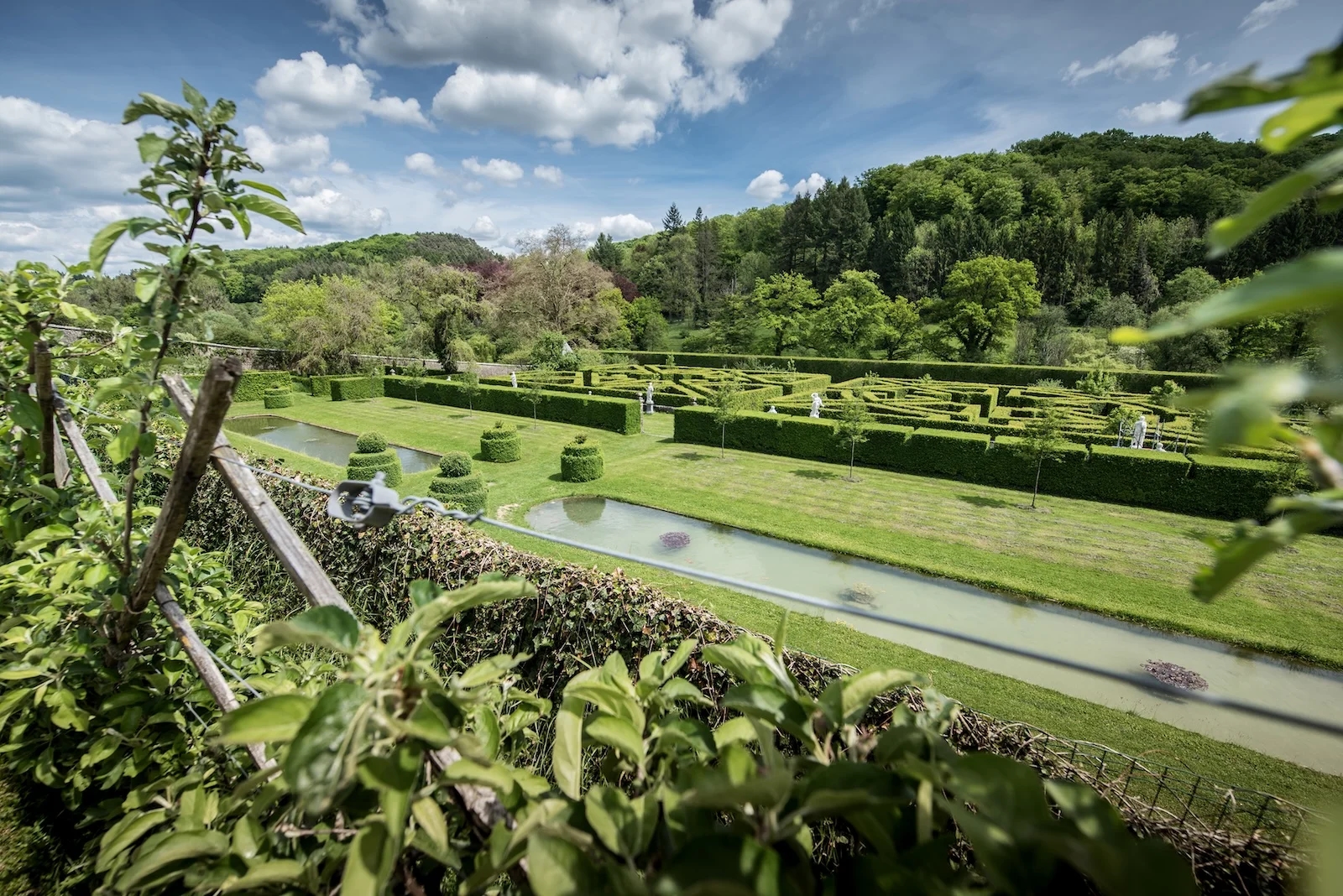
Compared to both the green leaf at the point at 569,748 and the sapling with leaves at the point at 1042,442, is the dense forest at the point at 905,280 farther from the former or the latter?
the green leaf at the point at 569,748

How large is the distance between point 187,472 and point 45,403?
197cm

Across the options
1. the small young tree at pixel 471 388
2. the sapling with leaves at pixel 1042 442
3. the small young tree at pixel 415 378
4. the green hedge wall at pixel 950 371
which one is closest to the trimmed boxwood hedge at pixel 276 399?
the small young tree at pixel 415 378

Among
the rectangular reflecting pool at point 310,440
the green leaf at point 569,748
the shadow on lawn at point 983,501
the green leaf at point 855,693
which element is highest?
the green leaf at point 855,693

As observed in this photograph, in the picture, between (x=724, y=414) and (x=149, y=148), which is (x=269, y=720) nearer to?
(x=149, y=148)

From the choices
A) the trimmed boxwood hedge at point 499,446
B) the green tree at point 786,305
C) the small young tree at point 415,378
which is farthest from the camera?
the green tree at point 786,305

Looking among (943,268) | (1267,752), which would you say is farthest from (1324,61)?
(943,268)

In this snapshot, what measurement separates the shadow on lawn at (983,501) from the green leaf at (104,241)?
13.2 m

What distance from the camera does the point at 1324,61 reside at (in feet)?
1.98

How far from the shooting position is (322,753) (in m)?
0.93

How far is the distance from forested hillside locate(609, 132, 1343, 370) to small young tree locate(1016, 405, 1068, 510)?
21.8 metres

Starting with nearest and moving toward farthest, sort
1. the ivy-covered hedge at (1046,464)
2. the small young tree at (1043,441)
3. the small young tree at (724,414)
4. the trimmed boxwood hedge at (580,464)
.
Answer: the ivy-covered hedge at (1046,464) < the small young tree at (1043,441) < the trimmed boxwood hedge at (580,464) < the small young tree at (724,414)

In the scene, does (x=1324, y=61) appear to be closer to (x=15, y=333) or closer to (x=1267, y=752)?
(x=15, y=333)

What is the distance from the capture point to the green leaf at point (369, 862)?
953 mm

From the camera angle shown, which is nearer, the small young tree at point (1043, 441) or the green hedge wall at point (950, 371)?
the small young tree at point (1043, 441)
